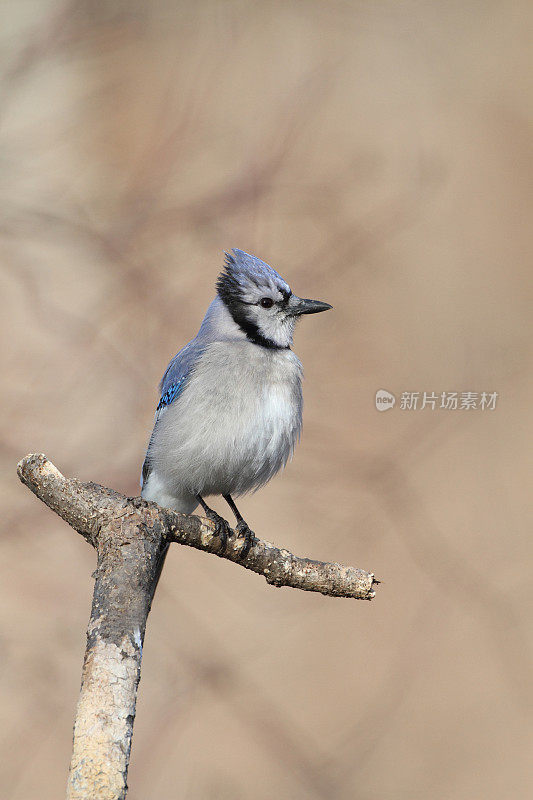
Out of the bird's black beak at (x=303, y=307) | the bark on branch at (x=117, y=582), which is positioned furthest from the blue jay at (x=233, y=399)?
the bark on branch at (x=117, y=582)

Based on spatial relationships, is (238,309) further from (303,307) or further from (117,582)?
(117,582)

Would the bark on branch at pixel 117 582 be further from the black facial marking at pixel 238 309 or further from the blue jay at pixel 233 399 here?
the black facial marking at pixel 238 309

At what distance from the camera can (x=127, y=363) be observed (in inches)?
115

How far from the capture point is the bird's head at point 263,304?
212cm

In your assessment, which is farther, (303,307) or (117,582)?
(303,307)

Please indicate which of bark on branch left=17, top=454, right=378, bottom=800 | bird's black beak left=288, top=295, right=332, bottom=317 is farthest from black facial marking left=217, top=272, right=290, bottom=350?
bark on branch left=17, top=454, right=378, bottom=800

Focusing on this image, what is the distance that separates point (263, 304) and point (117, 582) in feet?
3.58

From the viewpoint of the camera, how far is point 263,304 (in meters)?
2.12

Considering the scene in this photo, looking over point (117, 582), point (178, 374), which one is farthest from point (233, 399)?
point (117, 582)

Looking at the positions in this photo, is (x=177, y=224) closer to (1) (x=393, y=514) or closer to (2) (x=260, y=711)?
(1) (x=393, y=514)

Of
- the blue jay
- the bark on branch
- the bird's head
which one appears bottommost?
the bark on branch

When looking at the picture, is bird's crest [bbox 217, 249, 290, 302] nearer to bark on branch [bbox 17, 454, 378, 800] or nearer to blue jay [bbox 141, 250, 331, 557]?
blue jay [bbox 141, 250, 331, 557]

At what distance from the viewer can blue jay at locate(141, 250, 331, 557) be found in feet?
6.30

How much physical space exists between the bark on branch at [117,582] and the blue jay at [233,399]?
0.33 meters
